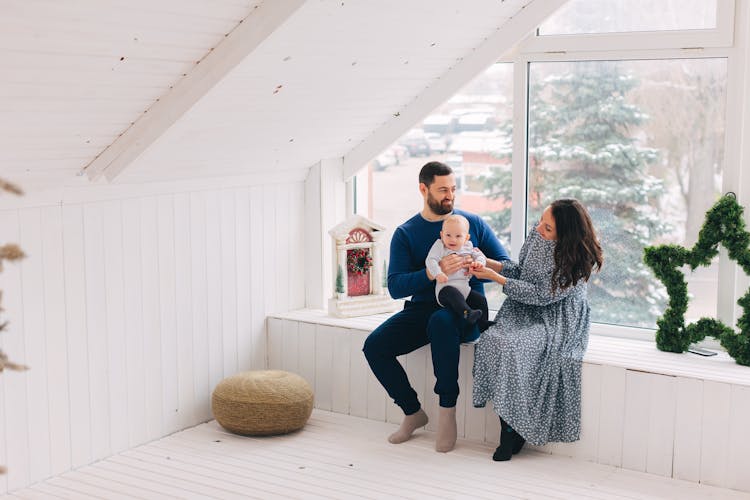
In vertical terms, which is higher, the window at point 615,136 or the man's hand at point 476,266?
the window at point 615,136

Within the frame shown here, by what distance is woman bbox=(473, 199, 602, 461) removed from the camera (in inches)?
131

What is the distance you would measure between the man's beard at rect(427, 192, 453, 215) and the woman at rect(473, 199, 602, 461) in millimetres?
368

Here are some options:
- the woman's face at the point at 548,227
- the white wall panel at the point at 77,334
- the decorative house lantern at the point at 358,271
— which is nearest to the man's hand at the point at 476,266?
the woman's face at the point at 548,227

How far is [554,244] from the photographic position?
3385 millimetres

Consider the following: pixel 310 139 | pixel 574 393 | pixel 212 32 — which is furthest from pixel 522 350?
pixel 212 32

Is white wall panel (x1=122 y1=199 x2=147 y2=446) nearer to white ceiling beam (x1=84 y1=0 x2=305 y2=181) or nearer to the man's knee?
white ceiling beam (x1=84 y1=0 x2=305 y2=181)

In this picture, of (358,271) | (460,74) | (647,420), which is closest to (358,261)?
(358,271)

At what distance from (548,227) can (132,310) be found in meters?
1.62

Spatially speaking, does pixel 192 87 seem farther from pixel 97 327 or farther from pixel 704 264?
pixel 704 264

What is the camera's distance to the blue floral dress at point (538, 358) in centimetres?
331

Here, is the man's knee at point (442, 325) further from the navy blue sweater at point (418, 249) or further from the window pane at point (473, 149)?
the window pane at point (473, 149)

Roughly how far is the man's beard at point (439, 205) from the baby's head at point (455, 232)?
14 centimetres

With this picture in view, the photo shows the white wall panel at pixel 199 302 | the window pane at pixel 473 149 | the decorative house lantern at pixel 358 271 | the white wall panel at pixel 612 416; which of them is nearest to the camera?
the white wall panel at pixel 612 416

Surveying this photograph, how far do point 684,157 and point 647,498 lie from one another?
1353mm
